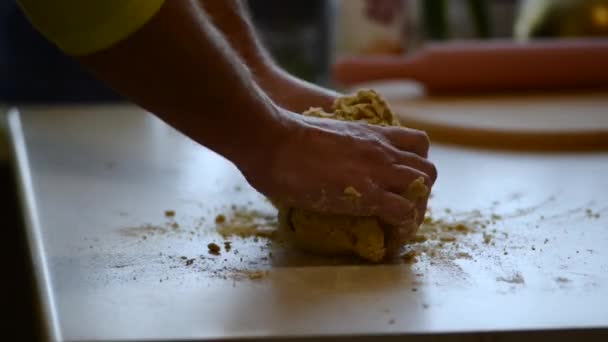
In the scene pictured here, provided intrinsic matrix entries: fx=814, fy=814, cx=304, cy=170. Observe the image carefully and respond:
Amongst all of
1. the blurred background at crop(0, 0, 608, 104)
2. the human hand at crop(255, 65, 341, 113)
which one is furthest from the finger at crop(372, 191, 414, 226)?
the blurred background at crop(0, 0, 608, 104)

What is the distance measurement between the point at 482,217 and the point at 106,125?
78 cm

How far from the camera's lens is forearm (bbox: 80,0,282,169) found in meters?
0.65

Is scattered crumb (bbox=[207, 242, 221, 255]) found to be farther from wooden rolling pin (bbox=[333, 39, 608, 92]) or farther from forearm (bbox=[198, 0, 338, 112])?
wooden rolling pin (bbox=[333, 39, 608, 92])

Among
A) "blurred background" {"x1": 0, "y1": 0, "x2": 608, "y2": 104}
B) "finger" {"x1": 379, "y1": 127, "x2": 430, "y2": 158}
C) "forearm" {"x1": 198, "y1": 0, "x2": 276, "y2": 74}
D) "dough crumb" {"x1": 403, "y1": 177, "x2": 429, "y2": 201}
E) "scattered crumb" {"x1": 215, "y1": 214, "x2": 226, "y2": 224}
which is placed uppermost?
A: "blurred background" {"x1": 0, "y1": 0, "x2": 608, "y2": 104}

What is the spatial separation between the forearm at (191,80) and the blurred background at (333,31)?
106cm

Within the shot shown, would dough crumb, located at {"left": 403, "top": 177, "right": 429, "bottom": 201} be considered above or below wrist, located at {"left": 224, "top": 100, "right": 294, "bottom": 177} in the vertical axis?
below

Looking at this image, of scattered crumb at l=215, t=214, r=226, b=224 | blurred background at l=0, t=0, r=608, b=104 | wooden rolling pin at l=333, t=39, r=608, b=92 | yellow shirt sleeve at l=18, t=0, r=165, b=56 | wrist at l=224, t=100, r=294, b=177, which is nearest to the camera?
yellow shirt sleeve at l=18, t=0, r=165, b=56

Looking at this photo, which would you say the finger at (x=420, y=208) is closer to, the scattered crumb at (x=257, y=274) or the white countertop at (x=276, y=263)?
the white countertop at (x=276, y=263)

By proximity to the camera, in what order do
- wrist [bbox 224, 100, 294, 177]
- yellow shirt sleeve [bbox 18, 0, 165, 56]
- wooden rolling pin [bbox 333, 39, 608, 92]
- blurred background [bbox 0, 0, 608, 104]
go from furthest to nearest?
blurred background [bbox 0, 0, 608, 104] → wooden rolling pin [bbox 333, 39, 608, 92] → wrist [bbox 224, 100, 294, 177] → yellow shirt sleeve [bbox 18, 0, 165, 56]

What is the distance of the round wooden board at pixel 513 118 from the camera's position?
1.28m

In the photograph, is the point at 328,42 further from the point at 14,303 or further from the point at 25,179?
the point at 25,179

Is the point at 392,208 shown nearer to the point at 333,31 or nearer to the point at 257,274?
the point at 257,274

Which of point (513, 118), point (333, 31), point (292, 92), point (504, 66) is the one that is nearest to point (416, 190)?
point (292, 92)

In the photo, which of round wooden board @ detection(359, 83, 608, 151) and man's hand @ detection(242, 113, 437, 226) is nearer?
man's hand @ detection(242, 113, 437, 226)
